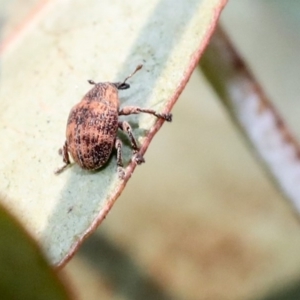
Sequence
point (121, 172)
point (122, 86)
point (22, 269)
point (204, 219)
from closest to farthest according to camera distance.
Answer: point (22, 269), point (121, 172), point (122, 86), point (204, 219)

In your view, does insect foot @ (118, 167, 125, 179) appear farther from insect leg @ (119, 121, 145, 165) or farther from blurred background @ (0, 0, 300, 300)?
blurred background @ (0, 0, 300, 300)

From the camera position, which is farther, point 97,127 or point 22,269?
point 97,127

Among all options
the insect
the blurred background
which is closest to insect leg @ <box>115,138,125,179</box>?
the insect

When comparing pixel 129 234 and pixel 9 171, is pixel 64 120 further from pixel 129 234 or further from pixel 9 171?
pixel 129 234

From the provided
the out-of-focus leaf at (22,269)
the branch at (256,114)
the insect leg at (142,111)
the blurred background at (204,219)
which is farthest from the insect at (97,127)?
the blurred background at (204,219)

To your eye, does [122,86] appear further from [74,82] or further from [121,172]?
[121,172]

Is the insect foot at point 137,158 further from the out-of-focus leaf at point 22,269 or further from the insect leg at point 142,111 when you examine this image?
the out-of-focus leaf at point 22,269

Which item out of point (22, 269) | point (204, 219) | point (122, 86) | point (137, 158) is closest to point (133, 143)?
point (137, 158)

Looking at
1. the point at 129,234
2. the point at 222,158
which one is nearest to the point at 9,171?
the point at 129,234
